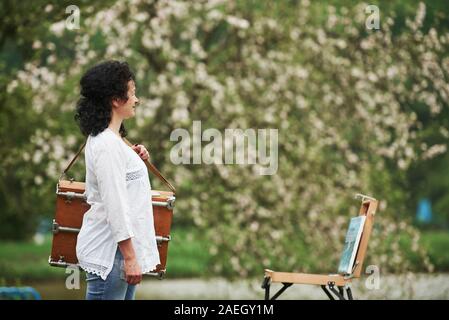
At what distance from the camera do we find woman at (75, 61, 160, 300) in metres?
3.75

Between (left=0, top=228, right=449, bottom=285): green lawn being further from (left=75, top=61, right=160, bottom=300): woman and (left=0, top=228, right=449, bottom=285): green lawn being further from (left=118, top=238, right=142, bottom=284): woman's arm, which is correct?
(left=118, top=238, right=142, bottom=284): woman's arm

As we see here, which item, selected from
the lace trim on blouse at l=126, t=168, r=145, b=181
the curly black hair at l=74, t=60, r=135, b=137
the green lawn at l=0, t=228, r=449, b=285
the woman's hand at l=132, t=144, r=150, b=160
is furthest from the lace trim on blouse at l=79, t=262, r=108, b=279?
the green lawn at l=0, t=228, r=449, b=285

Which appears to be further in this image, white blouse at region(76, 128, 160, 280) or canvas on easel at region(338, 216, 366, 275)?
canvas on easel at region(338, 216, 366, 275)

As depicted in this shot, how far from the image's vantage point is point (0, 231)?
19156 mm

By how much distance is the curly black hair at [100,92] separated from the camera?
3.91 m

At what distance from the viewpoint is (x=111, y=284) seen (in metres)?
3.76

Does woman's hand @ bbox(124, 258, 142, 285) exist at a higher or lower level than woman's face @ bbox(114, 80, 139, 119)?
lower

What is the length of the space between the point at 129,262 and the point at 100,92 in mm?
696

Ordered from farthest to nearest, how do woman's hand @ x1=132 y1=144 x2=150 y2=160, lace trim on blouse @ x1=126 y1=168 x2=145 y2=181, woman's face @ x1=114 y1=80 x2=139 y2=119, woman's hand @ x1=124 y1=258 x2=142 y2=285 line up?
1. woman's hand @ x1=132 y1=144 x2=150 y2=160
2. woman's face @ x1=114 y1=80 x2=139 y2=119
3. lace trim on blouse @ x1=126 y1=168 x2=145 y2=181
4. woman's hand @ x1=124 y1=258 x2=142 y2=285

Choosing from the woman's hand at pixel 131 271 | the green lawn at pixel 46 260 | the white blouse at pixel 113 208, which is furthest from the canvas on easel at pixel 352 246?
the green lawn at pixel 46 260

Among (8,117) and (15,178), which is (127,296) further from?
(15,178)

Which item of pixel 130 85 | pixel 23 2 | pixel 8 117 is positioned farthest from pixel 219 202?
pixel 130 85

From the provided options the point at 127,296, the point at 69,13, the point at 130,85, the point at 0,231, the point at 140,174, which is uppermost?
the point at 69,13

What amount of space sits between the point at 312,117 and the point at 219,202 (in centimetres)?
119
